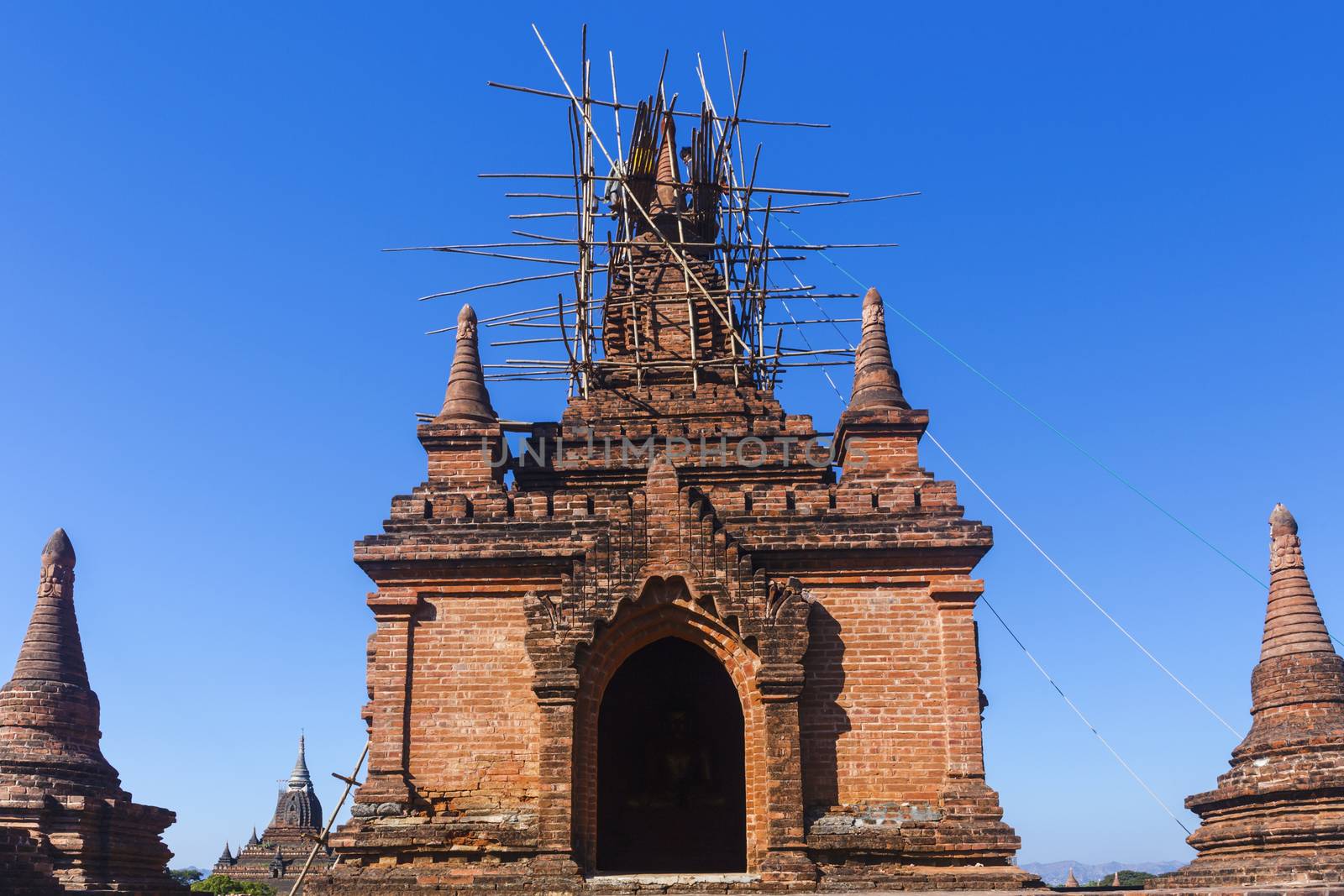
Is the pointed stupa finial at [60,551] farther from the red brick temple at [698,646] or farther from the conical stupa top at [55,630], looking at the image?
the red brick temple at [698,646]

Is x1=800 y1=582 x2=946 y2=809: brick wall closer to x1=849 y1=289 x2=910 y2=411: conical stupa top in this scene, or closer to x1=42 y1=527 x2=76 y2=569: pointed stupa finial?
x1=849 y1=289 x2=910 y2=411: conical stupa top

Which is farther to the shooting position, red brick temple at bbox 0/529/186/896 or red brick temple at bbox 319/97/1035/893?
red brick temple at bbox 0/529/186/896

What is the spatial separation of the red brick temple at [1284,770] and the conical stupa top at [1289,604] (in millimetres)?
12

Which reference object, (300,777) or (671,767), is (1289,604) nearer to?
(671,767)

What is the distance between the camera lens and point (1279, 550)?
1884 centimetres

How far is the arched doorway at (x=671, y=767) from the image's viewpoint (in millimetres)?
17641

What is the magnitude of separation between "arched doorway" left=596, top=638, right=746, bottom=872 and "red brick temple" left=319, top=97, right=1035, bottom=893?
1.87 feet

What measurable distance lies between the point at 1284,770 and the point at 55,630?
16922mm

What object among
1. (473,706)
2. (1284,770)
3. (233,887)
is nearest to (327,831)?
(473,706)

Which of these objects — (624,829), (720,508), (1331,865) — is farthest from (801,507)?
(1331,865)

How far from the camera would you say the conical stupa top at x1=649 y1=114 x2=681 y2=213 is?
76.5 ft

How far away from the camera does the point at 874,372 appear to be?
17328 millimetres

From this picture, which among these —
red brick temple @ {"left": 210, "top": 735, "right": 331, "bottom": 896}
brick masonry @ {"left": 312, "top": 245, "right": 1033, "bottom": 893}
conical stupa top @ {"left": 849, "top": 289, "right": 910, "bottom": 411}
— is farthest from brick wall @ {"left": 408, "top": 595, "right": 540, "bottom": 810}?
red brick temple @ {"left": 210, "top": 735, "right": 331, "bottom": 896}

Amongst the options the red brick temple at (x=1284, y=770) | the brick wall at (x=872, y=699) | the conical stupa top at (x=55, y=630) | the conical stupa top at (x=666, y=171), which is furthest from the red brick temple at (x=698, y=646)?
the conical stupa top at (x=666, y=171)
